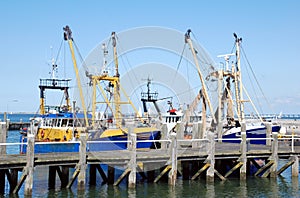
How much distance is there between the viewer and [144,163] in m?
29.0

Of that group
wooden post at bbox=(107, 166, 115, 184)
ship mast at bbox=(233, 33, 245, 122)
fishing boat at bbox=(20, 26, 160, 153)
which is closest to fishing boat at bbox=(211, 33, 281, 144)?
ship mast at bbox=(233, 33, 245, 122)

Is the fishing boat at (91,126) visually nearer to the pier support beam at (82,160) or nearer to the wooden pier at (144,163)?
the wooden pier at (144,163)

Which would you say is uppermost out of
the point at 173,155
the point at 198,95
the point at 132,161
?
the point at 198,95

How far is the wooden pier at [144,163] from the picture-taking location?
24.3 m

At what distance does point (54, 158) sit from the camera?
2480 cm

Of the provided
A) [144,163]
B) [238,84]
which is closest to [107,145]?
[144,163]

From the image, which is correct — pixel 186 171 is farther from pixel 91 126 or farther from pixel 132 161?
pixel 91 126

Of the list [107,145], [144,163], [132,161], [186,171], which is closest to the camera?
[132,161]

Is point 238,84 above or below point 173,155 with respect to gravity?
above

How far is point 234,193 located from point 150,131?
1224 cm

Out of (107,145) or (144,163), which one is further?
(107,145)

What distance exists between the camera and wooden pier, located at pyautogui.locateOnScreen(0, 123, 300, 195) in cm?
2434

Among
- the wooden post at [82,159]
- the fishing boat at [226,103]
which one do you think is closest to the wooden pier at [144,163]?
the wooden post at [82,159]

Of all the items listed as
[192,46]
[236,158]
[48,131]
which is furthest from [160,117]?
[236,158]
